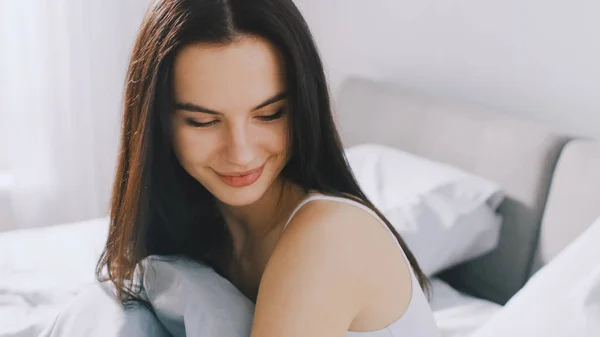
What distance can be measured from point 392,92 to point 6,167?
50.6 inches

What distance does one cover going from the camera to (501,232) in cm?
141

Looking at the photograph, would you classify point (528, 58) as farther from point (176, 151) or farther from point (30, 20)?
point (30, 20)

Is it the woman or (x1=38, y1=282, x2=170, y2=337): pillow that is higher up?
the woman

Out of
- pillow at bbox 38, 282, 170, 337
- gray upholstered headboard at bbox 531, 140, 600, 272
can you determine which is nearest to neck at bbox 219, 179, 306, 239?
pillow at bbox 38, 282, 170, 337

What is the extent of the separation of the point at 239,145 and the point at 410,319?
1.06 ft

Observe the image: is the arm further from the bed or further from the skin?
the bed

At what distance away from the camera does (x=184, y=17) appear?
81 cm

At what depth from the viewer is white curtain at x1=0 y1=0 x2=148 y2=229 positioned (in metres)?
2.00

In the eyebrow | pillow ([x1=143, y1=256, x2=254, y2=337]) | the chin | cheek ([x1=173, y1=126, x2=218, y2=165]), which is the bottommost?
pillow ([x1=143, y1=256, x2=254, y2=337])

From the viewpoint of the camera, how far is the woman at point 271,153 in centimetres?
77

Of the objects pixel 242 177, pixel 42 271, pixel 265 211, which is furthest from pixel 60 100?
pixel 242 177

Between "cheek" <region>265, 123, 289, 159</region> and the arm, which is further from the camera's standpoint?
"cheek" <region>265, 123, 289, 159</region>

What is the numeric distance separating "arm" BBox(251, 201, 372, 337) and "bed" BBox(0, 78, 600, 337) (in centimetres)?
52

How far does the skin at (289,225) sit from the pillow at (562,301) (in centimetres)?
19
